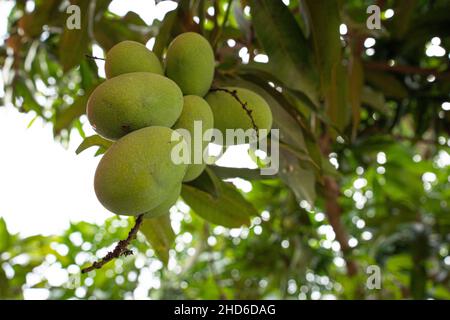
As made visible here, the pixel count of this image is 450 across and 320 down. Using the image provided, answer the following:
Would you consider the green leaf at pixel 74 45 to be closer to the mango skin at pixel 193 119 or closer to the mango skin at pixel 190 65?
the mango skin at pixel 190 65

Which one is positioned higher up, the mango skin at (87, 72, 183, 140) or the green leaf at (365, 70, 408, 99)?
the green leaf at (365, 70, 408, 99)

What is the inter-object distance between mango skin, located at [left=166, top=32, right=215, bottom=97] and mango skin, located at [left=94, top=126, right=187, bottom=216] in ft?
0.65

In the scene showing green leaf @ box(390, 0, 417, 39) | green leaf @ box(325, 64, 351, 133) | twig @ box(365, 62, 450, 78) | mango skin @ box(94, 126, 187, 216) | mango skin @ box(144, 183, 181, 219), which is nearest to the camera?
mango skin @ box(94, 126, 187, 216)

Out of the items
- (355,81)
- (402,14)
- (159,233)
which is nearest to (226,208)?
(159,233)

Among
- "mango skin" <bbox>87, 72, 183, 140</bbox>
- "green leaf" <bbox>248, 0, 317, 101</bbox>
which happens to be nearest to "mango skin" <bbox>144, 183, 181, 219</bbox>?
"mango skin" <bbox>87, 72, 183, 140</bbox>

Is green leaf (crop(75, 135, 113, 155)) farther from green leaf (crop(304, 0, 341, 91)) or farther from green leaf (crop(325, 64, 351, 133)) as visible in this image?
green leaf (crop(325, 64, 351, 133))

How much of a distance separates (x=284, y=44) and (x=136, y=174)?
0.61m

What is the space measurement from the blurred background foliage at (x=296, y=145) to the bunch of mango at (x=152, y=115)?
134 millimetres

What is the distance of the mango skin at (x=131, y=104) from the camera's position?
2.65ft

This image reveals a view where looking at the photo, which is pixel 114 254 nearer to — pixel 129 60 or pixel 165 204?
pixel 165 204

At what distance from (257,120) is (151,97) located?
0.71 ft

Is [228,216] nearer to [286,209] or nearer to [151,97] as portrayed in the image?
[151,97]

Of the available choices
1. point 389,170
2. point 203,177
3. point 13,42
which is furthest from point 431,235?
point 13,42

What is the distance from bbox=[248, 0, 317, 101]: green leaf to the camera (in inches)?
47.8
